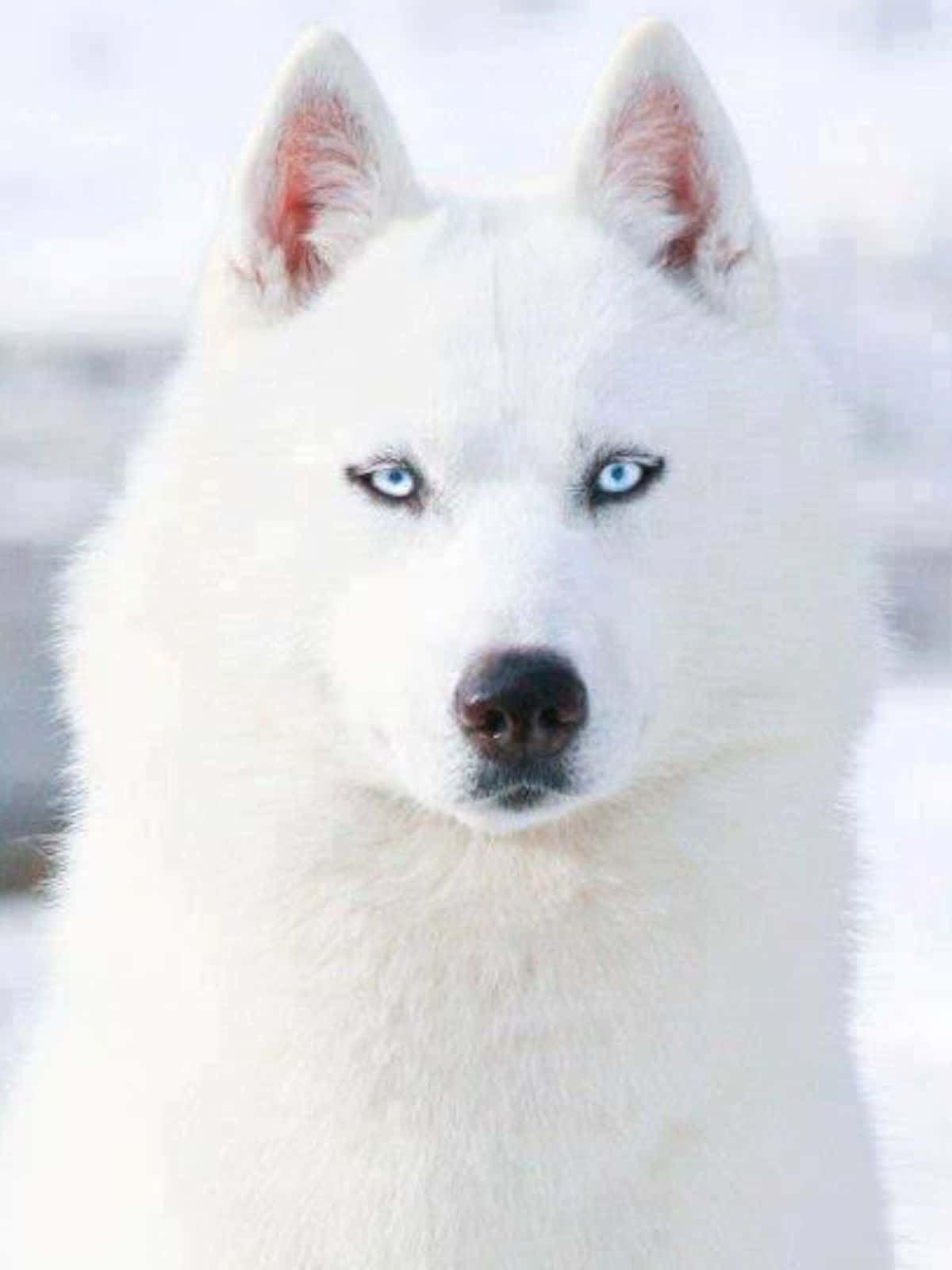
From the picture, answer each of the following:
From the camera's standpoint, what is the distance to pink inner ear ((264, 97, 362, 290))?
4.40 meters

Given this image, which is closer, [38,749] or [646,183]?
[646,183]

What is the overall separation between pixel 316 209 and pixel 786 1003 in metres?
1.48

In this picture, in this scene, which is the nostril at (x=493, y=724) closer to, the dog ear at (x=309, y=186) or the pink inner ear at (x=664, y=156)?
the dog ear at (x=309, y=186)

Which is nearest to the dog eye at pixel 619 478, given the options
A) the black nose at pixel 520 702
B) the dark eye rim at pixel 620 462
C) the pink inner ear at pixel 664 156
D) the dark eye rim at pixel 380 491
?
the dark eye rim at pixel 620 462

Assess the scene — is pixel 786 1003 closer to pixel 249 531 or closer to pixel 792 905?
Result: pixel 792 905

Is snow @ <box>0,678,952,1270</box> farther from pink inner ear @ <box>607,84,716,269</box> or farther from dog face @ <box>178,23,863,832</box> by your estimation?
pink inner ear @ <box>607,84,716,269</box>

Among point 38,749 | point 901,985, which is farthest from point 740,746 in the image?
point 38,749

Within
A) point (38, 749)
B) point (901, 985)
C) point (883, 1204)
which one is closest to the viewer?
point (883, 1204)

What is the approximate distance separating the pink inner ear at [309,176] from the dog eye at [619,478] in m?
0.64

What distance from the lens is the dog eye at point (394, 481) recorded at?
4.16m

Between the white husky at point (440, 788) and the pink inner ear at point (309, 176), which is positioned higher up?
the pink inner ear at point (309, 176)

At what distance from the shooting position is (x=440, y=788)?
403 centimetres

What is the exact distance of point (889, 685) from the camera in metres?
4.73

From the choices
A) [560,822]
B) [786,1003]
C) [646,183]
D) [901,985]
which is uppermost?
[646,183]
